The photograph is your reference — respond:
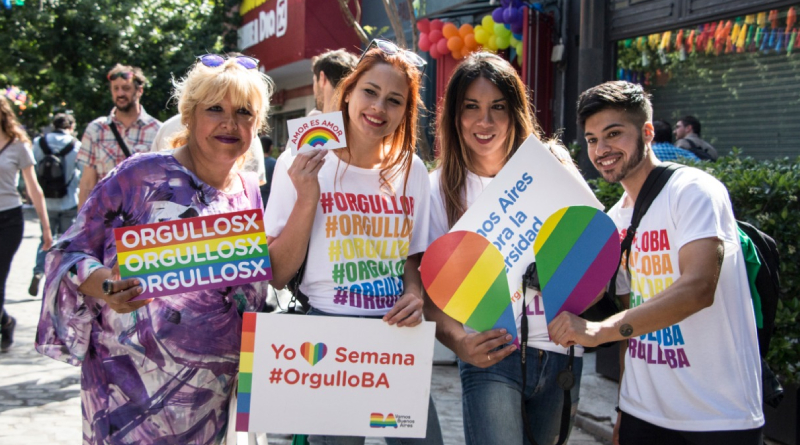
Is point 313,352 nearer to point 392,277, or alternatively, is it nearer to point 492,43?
point 392,277

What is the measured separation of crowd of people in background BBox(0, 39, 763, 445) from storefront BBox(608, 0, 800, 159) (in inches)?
180

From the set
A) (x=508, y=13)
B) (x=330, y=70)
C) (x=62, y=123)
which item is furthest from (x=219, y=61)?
(x=62, y=123)

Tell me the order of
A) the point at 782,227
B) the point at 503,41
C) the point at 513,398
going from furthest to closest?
the point at 503,41 < the point at 782,227 < the point at 513,398

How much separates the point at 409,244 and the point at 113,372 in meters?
1.06

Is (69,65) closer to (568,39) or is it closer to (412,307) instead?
(568,39)

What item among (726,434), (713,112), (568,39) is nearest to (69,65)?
(568,39)

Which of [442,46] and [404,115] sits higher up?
[442,46]

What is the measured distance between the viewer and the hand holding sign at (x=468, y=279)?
238 centimetres

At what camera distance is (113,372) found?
2338mm

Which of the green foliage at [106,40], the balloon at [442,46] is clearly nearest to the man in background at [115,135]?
the balloon at [442,46]

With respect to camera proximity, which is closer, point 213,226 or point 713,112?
point 213,226

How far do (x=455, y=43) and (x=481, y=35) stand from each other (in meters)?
0.43

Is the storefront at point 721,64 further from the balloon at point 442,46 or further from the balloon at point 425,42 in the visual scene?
the balloon at point 425,42

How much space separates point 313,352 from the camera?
7.58 feet
